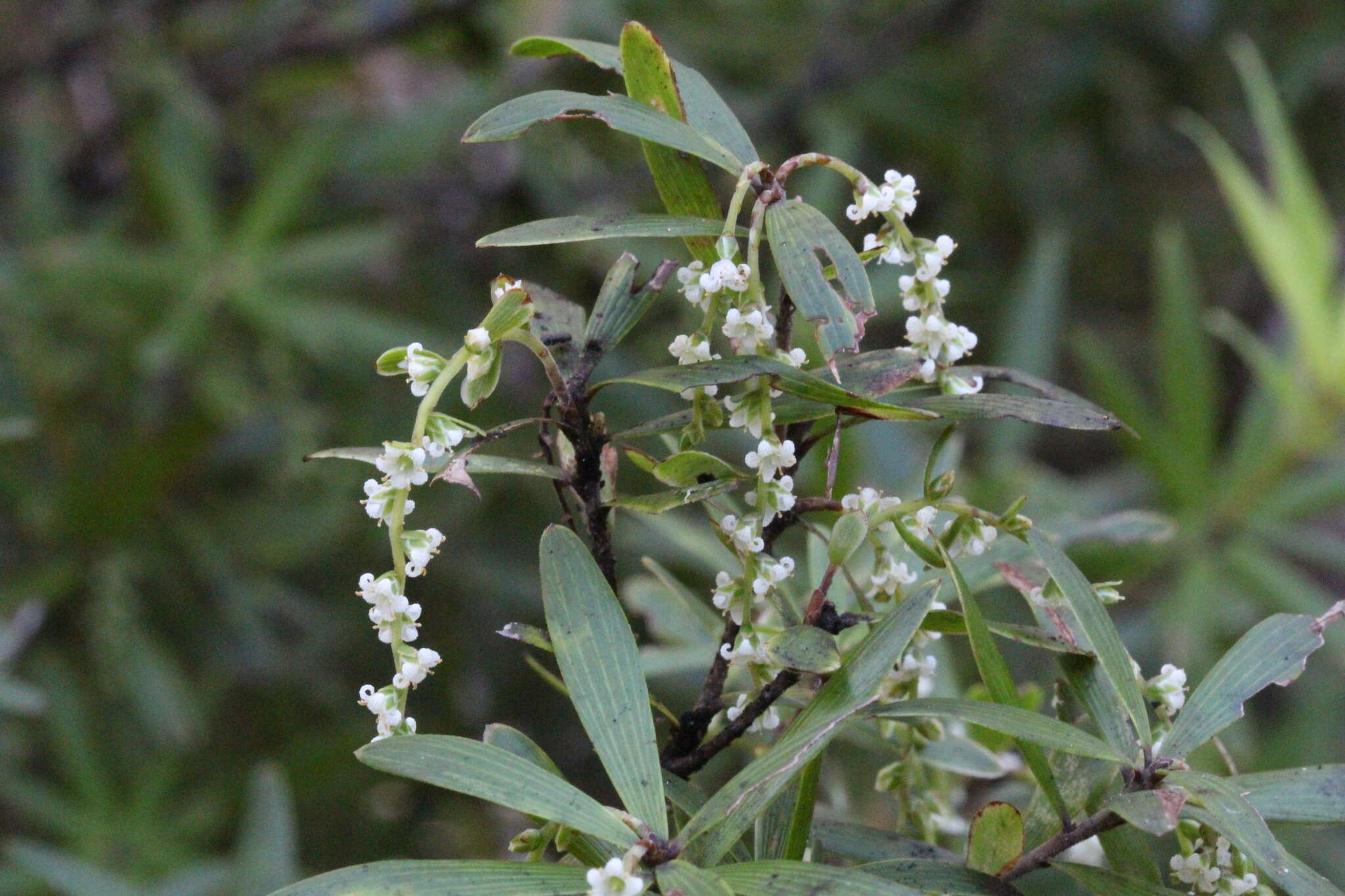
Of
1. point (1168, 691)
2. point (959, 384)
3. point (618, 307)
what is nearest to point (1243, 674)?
point (1168, 691)

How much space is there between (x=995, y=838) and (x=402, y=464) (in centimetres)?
21

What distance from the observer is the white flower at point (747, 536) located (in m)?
0.35

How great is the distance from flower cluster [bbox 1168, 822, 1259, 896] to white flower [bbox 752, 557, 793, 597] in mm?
139

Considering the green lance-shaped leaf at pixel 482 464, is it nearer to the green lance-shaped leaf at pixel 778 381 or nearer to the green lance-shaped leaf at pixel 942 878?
the green lance-shaped leaf at pixel 778 381

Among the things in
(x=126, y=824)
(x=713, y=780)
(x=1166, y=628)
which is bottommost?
(x=126, y=824)

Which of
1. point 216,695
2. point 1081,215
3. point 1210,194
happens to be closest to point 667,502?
point 216,695

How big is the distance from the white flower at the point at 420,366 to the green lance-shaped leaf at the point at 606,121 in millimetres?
62

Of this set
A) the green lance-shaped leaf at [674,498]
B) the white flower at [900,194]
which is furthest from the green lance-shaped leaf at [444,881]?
the white flower at [900,194]

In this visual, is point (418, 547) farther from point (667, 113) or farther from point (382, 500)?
point (667, 113)

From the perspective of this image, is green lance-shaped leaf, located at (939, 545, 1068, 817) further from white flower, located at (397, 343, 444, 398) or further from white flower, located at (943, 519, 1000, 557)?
white flower, located at (397, 343, 444, 398)

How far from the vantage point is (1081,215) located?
1.73 metres

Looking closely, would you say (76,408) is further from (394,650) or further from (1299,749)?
(1299,749)

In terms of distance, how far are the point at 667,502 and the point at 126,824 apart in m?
0.99

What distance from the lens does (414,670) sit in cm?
33
